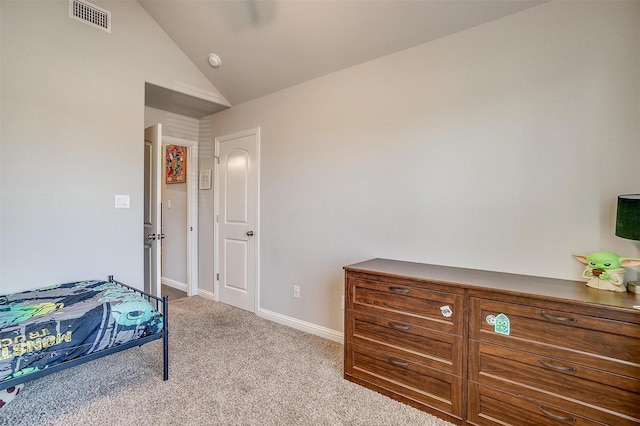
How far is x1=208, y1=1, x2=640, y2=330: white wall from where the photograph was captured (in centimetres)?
174

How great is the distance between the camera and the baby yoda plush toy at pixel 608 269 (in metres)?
1.56

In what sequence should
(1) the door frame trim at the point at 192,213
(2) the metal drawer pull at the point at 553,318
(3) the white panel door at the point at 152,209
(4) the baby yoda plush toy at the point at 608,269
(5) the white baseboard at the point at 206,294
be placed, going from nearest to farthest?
(2) the metal drawer pull at the point at 553,318 < (4) the baby yoda plush toy at the point at 608,269 < (3) the white panel door at the point at 152,209 < (5) the white baseboard at the point at 206,294 < (1) the door frame trim at the point at 192,213

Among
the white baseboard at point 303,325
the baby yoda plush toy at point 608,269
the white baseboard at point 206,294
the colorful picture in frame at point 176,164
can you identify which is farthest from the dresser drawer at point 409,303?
the colorful picture in frame at point 176,164

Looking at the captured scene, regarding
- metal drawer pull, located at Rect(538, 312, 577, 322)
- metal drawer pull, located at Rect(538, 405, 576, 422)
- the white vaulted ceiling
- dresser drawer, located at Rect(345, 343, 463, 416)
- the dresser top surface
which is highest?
the white vaulted ceiling

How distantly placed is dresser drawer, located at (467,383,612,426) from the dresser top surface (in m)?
0.54

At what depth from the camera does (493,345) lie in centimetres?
163

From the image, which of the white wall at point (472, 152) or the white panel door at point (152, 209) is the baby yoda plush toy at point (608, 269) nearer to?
the white wall at point (472, 152)

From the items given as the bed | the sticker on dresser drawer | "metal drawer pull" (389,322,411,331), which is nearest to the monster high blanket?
the bed

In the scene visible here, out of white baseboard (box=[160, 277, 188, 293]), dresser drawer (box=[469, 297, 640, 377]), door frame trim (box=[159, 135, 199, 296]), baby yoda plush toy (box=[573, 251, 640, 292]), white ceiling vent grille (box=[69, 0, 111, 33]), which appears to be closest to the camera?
dresser drawer (box=[469, 297, 640, 377])

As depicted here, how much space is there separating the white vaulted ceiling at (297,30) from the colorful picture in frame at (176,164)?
153 cm

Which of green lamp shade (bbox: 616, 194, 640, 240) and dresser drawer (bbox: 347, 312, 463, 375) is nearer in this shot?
green lamp shade (bbox: 616, 194, 640, 240)

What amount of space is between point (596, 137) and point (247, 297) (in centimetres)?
345

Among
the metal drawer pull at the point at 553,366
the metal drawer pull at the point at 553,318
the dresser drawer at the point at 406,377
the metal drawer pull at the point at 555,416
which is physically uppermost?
the metal drawer pull at the point at 553,318

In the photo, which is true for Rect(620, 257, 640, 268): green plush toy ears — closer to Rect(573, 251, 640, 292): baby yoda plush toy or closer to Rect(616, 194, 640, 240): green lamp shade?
Rect(573, 251, 640, 292): baby yoda plush toy
